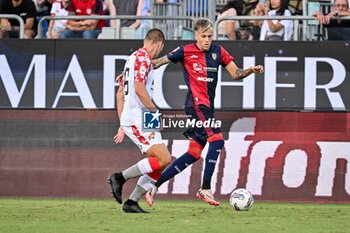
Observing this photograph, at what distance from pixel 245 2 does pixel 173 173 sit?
6.24 metres

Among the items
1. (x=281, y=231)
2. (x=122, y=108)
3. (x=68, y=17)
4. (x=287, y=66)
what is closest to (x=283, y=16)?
(x=287, y=66)

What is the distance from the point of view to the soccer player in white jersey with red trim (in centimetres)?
1262

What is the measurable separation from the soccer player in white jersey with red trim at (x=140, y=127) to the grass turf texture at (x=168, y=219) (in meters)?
0.35

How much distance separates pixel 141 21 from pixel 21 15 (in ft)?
7.00

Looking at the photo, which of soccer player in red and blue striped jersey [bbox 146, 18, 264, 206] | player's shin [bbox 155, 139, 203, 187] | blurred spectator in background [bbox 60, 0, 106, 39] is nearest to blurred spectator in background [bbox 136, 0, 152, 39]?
blurred spectator in background [bbox 60, 0, 106, 39]

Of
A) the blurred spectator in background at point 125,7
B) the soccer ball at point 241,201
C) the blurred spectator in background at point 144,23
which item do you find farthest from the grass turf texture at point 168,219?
the blurred spectator in background at point 125,7

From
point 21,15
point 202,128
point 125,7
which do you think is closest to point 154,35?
point 202,128

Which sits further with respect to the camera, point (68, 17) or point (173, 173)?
point (68, 17)

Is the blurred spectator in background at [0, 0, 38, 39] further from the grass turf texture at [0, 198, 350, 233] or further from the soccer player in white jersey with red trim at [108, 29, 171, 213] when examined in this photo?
the soccer player in white jersey with red trim at [108, 29, 171, 213]

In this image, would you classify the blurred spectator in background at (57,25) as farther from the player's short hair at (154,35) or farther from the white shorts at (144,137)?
the white shorts at (144,137)

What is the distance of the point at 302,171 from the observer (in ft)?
55.5

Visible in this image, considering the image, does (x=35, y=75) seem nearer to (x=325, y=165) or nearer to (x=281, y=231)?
(x=325, y=165)

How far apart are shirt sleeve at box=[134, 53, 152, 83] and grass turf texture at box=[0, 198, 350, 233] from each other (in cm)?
165

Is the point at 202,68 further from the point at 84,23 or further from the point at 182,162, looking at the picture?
the point at 84,23
